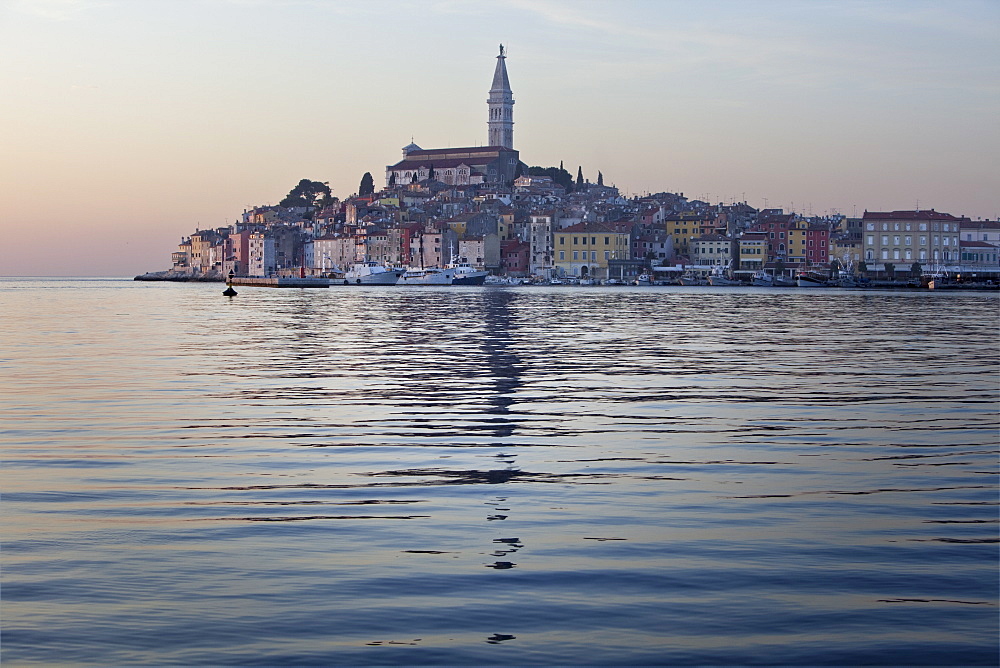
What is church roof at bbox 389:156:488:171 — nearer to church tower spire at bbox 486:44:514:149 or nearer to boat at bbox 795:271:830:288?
church tower spire at bbox 486:44:514:149

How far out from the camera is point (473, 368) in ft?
63.0

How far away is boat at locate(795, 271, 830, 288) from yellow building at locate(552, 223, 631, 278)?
17228mm

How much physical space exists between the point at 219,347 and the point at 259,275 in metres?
130

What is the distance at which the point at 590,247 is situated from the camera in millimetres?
119438

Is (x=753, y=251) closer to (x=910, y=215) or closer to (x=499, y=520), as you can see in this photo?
(x=910, y=215)

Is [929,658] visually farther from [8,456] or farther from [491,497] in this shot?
[8,456]

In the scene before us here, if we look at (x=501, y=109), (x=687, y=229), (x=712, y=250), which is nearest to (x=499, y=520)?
(x=712, y=250)

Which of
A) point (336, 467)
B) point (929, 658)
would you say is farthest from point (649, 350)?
point (929, 658)

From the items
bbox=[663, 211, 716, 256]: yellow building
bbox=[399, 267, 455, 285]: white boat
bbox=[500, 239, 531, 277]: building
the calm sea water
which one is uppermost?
bbox=[663, 211, 716, 256]: yellow building

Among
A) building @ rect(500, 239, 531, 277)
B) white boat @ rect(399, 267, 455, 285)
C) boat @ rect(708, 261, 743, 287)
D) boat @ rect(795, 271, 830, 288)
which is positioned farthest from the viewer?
building @ rect(500, 239, 531, 277)

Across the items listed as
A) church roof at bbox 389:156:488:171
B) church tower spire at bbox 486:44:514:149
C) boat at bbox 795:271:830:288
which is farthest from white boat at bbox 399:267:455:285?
church tower spire at bbox 486:44:514:149

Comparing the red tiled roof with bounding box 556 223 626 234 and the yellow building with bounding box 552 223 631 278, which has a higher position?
the red tiled roof with bounding box 556 223 626 234

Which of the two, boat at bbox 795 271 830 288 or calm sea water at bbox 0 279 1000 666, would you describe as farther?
boat at bbox 795 271 830 288

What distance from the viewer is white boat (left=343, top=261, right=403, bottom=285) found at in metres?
122
